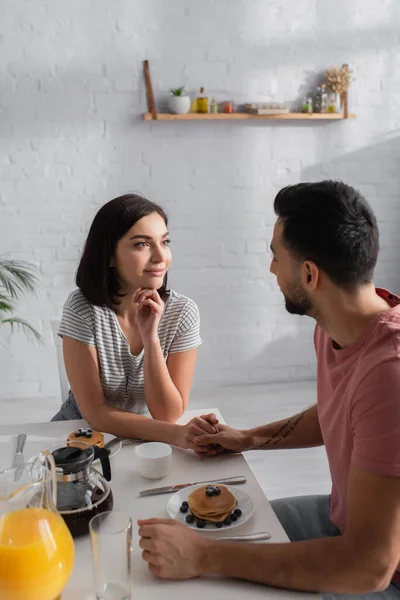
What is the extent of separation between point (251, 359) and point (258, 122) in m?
1.27

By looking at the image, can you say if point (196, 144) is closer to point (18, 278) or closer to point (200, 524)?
point (18, 278)

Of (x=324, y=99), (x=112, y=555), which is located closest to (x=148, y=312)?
(x=112, y=555)

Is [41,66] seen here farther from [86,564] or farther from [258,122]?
[86,564]

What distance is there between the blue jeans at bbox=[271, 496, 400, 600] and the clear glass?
522 millimetres

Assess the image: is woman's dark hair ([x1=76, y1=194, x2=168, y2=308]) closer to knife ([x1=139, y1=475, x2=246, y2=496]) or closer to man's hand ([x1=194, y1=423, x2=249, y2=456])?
man's hand ([x1=194, y1=423, x2=249, y2=456])

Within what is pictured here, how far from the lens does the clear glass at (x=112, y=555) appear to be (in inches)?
35.4

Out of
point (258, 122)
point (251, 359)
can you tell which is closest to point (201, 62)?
point (258, 122)

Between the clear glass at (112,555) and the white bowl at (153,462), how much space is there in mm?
317

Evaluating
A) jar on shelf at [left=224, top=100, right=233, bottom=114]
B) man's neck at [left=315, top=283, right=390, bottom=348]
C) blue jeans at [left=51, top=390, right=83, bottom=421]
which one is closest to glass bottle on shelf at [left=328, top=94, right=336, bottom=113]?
jar on shelf at [left=224, top=100, right=233, bottom=114]

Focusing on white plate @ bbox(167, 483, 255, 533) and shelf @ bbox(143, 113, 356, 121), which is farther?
shelf @ bbox(143, 113, 356, 121)

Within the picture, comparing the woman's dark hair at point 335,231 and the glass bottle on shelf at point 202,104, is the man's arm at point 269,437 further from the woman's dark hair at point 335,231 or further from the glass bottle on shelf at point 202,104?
the glass bottle on shelf at point 202,104

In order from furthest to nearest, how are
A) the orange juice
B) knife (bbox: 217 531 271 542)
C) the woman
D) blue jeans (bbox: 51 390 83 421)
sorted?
1. blue jeans (bbox: 51 390 83 421)
2. the woman
3. knife (bbox: 217 531 271 542)
4. the orange juice

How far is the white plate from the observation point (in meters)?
1.09

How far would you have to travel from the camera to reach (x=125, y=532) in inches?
35.2
